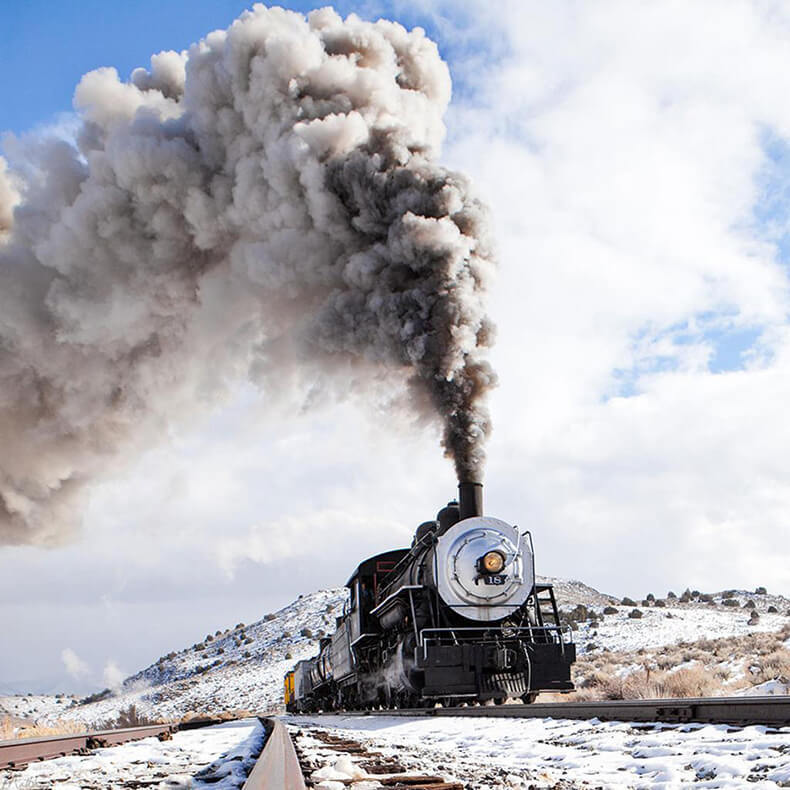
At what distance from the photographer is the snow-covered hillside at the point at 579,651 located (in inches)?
703

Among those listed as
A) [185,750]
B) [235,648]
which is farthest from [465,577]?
[235,648]

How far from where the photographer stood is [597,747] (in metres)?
4.37

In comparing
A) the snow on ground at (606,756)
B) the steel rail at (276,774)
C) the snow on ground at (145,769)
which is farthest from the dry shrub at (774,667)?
the steel rail at (276,774)

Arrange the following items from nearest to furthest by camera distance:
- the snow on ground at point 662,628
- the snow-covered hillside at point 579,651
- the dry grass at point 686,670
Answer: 1. the dry grass at point 686,670
2. the snow-covered hillside at point 579,651
3. the snow on ground at point 662,628

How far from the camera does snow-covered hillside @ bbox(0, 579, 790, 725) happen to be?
17.9 m

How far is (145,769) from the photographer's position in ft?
15.1

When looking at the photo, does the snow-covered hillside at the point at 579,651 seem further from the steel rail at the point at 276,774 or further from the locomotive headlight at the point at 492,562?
the steel rail at the point at 276,774

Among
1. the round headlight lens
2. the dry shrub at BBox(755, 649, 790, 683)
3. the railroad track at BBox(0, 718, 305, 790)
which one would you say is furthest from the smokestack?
the railroad track at BBox(0, 718, 305, 790)

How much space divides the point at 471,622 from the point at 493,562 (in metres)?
0.98

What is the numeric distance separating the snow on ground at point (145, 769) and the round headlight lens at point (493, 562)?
15.9 feet

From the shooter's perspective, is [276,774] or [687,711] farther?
[687,711]

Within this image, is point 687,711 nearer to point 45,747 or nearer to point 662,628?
point 45,747

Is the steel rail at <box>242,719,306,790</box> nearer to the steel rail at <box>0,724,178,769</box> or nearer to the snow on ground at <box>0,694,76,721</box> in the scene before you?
the steel rail at <box>0,724,178,769</box>

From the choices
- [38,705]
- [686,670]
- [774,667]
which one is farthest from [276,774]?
[38,705]
